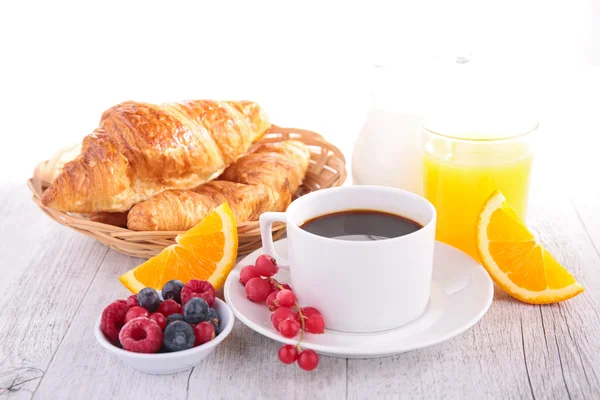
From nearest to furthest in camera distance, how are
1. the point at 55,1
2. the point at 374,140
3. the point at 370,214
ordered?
the point at 370,214, the point at 374,140, the point at 55,1

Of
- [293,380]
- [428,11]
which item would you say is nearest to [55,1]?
[428,11]

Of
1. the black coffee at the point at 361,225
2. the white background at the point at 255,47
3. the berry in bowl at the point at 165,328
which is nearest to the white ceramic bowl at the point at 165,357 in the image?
the berry in bowl at the point at 165,328

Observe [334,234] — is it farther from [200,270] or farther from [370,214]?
[200,270]

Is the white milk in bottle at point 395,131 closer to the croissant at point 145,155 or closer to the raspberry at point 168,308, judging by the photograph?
the croissant at point 145,155

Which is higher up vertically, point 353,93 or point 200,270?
point 200,270

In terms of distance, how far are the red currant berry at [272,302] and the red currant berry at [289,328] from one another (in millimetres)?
71

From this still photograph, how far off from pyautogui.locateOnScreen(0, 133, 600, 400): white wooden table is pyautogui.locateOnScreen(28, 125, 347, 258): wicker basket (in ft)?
0.28

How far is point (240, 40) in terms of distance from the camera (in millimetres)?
3133

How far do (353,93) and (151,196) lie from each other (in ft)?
5.61

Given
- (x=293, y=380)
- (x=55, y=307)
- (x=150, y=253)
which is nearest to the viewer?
(x=293, y=380)

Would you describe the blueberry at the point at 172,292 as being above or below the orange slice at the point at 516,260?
above

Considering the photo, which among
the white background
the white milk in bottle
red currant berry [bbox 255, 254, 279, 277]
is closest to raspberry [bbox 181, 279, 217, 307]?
red currant berry [bbox 255, 254, 279, 277]

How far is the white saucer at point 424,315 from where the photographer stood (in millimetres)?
1000

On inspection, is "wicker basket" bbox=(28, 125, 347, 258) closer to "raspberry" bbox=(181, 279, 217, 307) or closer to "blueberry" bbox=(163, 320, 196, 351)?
"raspberry" bbox=(181, 279, 217, 307)
